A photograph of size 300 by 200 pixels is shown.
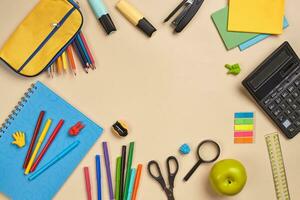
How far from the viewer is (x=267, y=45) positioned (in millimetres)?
946

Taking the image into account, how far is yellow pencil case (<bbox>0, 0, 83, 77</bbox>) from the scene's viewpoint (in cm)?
94

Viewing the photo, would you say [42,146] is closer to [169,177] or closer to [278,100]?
[169,177]

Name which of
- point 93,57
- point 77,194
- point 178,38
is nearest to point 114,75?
point 93,57

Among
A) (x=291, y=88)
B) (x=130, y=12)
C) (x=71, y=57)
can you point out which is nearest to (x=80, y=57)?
(x=71, y=57)

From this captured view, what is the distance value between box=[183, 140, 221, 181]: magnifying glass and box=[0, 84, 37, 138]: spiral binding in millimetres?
400

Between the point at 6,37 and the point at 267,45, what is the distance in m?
0.59

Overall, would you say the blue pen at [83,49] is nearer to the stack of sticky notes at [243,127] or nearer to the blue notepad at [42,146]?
the blue notepad at [42,146]

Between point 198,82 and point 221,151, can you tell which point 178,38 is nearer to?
point 198,82

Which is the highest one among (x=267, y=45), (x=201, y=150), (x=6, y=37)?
(x=267, y=45)

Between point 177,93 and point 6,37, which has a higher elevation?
point 177,93

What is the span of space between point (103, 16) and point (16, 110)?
0.96 ft

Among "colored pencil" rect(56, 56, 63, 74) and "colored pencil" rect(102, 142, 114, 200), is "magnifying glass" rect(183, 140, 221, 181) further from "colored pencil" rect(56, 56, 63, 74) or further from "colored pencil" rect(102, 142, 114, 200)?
"colored pencil" rect(56, 56, 63, 74)

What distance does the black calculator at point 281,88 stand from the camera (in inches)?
36.3

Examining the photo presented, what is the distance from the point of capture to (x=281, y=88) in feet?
3.06
